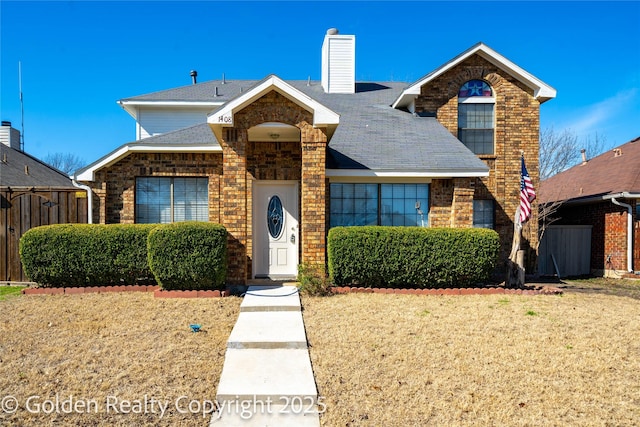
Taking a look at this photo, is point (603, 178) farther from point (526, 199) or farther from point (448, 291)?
point (448, 291)

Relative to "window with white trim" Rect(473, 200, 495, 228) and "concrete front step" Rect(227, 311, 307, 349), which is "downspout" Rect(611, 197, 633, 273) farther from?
"concrete front step" Rect(227, 311, 307, 349)

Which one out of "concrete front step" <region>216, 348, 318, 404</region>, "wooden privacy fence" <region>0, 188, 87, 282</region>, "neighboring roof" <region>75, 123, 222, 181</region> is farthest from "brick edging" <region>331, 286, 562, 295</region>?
"wooden privacy fence" <region>0, 188, 87, 282</region>

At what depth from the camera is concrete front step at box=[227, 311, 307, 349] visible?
18.6 feet

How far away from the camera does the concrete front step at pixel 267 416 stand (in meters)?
3.82

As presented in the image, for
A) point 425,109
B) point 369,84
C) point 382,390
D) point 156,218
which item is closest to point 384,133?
point 425,109

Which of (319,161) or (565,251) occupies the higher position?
(319,161)

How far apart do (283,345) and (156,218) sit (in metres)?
6.20

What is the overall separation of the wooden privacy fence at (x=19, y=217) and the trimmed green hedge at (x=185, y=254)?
2959 mm

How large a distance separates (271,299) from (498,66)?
32.4 ft

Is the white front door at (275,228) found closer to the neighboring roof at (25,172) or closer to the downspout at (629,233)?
the neighboring roof at (25,172)

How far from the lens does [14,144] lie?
21.7 metres

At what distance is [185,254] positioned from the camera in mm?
8297

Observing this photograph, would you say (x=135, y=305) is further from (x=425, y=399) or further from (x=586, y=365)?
(x=586, y=365)

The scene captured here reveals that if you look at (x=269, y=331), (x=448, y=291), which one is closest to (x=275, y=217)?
(x=448, y=291)
